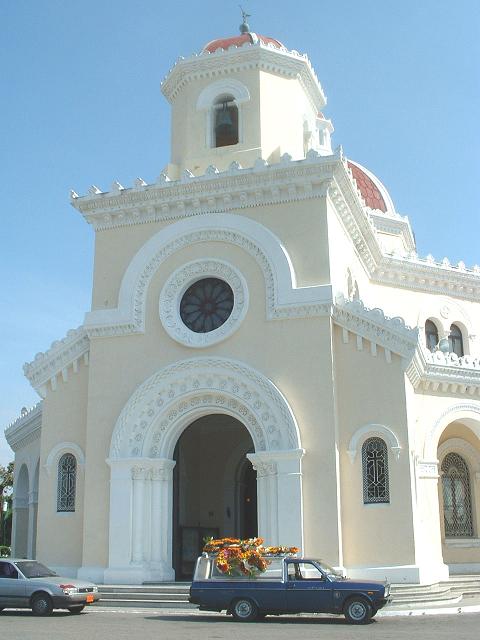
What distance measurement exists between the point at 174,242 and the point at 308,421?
556cm

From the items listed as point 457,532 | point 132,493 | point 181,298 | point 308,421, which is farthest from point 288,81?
point 457,532

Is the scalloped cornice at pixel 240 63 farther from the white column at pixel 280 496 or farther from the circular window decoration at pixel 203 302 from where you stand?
the white column at pixel 280 496

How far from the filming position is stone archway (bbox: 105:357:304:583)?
1838cm

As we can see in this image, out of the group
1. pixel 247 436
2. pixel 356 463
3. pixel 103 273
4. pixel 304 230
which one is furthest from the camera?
pixel 247 436

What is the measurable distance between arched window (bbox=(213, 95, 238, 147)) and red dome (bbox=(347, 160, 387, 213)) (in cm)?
750

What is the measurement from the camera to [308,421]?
60.9 ft

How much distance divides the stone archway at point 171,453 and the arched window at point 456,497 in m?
6.35

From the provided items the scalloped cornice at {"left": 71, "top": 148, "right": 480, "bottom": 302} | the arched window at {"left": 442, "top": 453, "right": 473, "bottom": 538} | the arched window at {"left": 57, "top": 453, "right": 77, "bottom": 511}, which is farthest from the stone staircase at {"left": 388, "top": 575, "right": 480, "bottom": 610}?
A: the scalloped cornice at {"left": 71, "top": 148, "right": 480, "bottom": 302}

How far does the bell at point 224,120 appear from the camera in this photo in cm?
2239

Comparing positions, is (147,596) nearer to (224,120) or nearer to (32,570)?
(32,570)

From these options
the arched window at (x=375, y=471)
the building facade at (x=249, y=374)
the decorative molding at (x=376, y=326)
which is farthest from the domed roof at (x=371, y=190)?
the arched window at (x=375, y=471)

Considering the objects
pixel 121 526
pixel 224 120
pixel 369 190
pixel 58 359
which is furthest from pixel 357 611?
pixel 369 190

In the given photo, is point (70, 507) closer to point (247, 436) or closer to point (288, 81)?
point (247, 436)

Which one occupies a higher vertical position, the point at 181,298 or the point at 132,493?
the point at 181,298
